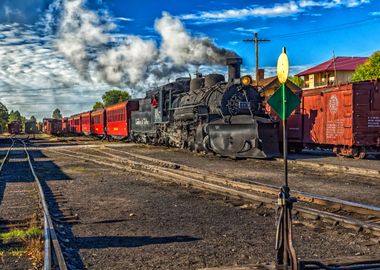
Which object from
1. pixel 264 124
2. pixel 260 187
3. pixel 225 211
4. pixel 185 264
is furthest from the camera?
pixel 264 124

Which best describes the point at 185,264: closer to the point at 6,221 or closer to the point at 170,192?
the point at 6,221

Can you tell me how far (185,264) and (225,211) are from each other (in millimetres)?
2689

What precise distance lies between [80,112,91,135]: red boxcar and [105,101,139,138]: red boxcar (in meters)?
8.01

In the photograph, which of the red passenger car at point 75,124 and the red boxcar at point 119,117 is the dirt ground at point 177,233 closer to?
the red boxcar at point 119,117

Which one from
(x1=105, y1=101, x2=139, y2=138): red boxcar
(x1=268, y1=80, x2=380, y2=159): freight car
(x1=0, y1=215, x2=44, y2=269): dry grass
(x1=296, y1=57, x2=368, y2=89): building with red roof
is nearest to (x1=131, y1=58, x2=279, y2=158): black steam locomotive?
(x1=268, y1=80, x2=380, y2=159): freight car

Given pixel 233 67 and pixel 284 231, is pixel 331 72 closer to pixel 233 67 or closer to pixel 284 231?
pixel 233 67

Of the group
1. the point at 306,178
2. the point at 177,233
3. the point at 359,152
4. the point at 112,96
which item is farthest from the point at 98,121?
the point at 112,96

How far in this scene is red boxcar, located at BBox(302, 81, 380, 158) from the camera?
15.9 metres

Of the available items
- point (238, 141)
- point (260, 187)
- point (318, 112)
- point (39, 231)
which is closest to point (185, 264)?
point (39, 231)

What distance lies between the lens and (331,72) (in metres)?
62.5

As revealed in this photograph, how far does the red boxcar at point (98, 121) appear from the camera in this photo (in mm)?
40041

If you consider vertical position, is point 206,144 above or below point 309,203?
above

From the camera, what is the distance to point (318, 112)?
59.4ft

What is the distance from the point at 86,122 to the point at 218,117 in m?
33.1
